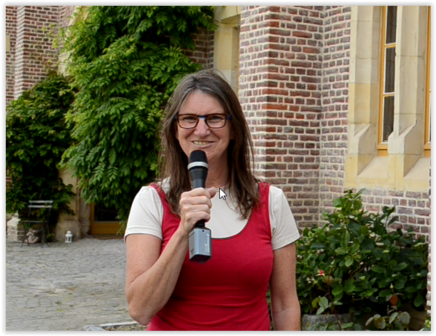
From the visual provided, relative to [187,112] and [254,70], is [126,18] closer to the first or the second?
[254,70]

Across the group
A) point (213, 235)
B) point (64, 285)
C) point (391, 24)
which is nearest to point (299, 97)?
point (391, 24)

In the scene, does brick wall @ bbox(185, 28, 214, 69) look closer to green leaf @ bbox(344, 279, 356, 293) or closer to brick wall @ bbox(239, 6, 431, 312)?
brick wall @ bbox(239, 6, 431, 312)

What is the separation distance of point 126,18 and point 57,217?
585cm

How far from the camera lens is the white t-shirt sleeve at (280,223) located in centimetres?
238

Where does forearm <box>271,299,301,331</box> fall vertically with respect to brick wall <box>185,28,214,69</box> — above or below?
below

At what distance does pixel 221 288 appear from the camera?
2199 millimetres

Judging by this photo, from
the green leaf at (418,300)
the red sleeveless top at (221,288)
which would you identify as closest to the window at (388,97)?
the green leaf at (418,300)

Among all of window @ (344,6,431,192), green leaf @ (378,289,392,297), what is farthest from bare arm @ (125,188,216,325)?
window @ (344,6,431,192)

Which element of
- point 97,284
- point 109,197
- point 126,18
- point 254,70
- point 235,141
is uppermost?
point 126,18

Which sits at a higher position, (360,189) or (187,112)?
(187,112)

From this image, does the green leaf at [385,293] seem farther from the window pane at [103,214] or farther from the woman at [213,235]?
the window pane at [103,214]

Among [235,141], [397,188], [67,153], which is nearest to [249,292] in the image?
[235,141]

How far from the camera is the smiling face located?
7.50 ft

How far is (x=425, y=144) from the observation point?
7.80 m
